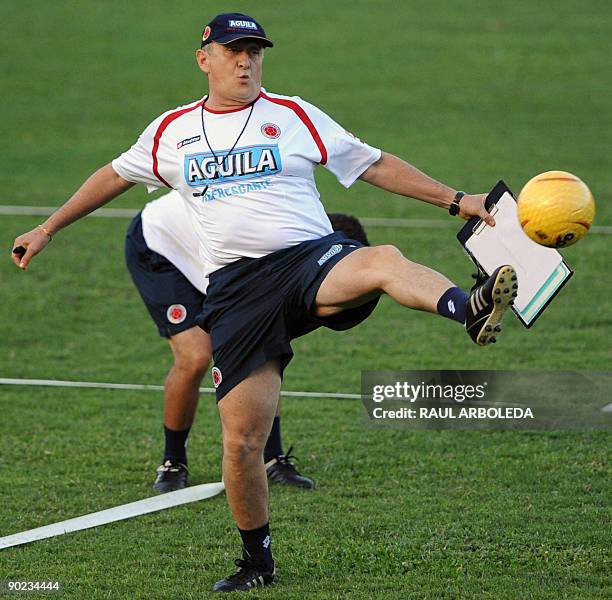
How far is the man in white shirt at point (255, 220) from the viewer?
5.29 meters

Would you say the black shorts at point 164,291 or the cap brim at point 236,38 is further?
the black shorts at point 164,291

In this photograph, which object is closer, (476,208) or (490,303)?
(490,303)

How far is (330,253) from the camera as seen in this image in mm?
5262

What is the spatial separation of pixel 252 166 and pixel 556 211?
1.33m

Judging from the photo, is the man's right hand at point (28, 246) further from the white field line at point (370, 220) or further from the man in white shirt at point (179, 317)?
the white field line at point (370, 220)

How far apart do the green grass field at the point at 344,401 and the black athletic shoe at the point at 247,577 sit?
0.08 meters

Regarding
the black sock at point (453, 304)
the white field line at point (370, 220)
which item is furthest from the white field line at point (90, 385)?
the white field line at point (370, 220)

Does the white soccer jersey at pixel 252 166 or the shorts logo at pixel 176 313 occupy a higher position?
the white soccer jersey at pixel 252 166

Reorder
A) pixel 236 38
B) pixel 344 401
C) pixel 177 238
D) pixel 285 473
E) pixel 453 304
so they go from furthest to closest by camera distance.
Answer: pixel 344 401
pixel 177 238
pixel 285 473
pixel 236 38
pixel 453 304

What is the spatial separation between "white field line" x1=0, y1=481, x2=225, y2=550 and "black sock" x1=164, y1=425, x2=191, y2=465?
264 mm

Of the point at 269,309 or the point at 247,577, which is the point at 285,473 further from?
the point at 269,309

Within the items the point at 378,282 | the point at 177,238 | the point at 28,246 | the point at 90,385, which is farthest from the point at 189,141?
the point at 90,385

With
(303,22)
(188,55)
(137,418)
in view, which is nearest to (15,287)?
(137,418)

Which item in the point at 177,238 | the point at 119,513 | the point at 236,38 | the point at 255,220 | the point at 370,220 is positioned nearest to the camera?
the point at 255,220
